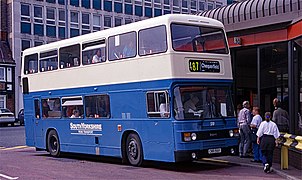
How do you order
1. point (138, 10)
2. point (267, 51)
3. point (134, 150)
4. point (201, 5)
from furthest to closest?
point (201, 5) → point (138, 10) → point (267, 51) → point (134, 150)

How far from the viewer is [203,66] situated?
1486 cm

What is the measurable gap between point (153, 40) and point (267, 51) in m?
4.74

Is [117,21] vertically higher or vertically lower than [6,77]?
higher

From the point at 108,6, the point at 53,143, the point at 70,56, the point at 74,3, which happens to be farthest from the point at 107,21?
the point at 70,56

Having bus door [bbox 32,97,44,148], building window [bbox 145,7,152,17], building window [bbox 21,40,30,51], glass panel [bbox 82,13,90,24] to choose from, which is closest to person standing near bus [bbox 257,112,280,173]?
bus door [bbox 32,97,44,148]

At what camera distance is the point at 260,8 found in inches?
693

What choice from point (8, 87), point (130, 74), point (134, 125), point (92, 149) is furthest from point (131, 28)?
point (8, 87)

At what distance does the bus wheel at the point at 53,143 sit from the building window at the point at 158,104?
568 centimetres

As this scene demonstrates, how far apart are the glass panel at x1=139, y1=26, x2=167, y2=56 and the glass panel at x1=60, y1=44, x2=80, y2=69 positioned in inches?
138

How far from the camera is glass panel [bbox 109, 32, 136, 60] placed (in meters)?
15.7

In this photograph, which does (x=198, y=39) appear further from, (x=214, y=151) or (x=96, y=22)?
(x=96, y=22)

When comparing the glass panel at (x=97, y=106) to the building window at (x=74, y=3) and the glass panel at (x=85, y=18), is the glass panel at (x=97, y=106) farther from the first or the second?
the glass panel at (x=85, y=18)

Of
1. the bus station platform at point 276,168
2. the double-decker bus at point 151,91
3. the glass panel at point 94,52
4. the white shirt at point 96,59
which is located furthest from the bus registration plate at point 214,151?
the white shirt at point 96,59

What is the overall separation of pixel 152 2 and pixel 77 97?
4770 centimetres
